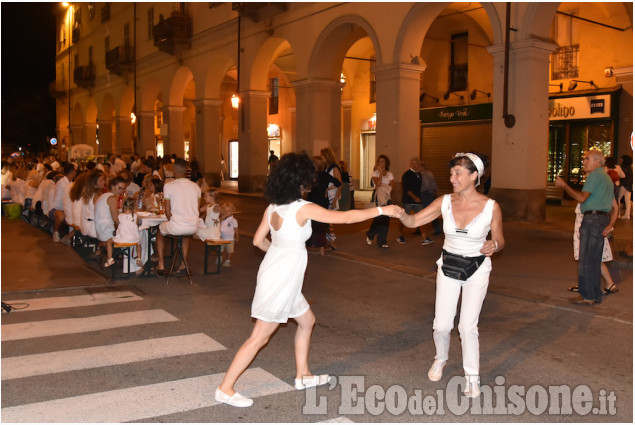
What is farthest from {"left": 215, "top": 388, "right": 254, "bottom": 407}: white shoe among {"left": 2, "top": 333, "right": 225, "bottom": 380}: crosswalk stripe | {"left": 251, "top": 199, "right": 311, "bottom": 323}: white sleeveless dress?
{"left": 2, "top": 333, "right": 225, "bottom": 380}: crosswalk stripe

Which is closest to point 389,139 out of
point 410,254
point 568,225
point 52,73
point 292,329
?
point 568,225

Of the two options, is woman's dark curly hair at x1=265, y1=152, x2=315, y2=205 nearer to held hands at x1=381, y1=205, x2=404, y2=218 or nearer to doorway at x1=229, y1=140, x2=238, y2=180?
held hands at x1=381, y1=205, x2=404, y2=218

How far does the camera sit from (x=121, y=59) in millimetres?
36656

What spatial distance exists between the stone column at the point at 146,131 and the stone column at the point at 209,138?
694cm

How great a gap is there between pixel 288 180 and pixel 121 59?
116 ft

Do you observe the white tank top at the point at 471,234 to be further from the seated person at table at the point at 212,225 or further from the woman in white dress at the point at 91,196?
the woman in white dress at the point at 91,196

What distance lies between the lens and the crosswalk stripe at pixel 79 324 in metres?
6.30

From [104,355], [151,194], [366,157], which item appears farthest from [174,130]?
[104,355]

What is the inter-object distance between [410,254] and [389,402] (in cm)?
696

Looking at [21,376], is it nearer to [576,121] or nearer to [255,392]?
[255,392]

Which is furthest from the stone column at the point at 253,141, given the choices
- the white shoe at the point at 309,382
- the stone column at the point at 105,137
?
the white shoe at the point at 309,382

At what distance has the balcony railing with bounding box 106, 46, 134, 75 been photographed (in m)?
36.2

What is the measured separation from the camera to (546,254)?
11.1m

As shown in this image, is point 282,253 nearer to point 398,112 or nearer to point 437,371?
point 437,371
